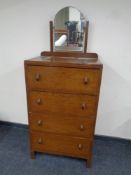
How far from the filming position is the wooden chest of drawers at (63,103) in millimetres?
1326

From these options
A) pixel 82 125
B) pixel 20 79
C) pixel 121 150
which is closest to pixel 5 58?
pixel 20 79

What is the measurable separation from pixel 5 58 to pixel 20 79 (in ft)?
1.02

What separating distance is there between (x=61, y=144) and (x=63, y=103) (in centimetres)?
46

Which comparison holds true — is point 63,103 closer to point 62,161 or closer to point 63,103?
point 63,103

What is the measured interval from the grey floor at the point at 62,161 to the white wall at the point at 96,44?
0.61 feet

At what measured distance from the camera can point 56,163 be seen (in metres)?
1.69

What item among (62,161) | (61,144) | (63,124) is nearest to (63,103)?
(63,124)

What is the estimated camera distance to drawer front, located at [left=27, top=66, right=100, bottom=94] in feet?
4.31

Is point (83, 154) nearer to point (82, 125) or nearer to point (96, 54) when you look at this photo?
point (82, 125)

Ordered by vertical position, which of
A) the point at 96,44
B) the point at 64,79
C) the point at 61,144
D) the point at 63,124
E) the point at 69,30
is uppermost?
the point at 69,30

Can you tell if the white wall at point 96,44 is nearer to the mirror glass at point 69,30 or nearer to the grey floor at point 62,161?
the mirror glass at point 69,30

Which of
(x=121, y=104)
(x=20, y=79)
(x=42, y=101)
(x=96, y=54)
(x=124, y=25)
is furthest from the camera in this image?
(x=20, y=79)

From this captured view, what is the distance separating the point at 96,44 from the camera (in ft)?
5.58

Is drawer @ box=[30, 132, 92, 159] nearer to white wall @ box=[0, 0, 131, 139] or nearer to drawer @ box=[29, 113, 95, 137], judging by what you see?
drawer @ box=[29, 113, 95, 137]
